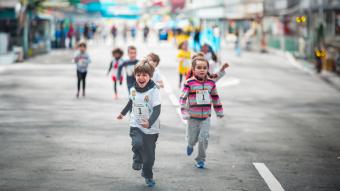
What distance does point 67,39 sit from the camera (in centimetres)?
5244

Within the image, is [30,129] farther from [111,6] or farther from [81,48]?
[111,6]

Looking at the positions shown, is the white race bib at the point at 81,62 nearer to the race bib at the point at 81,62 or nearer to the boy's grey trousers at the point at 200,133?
the race bib at the point at 81,62

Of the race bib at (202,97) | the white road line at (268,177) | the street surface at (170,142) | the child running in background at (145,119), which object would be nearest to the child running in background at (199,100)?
the race bib at (202,97)

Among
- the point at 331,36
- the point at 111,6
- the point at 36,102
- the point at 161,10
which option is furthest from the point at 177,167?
the point at 161,10

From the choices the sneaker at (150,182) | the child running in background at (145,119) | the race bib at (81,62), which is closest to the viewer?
the child running in background at (145,119)

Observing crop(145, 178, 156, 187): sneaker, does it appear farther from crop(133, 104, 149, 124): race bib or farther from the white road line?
the white road line

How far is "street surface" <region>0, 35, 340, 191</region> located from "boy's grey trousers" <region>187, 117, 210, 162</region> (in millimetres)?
255

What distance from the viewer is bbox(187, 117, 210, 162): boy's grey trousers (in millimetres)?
8789

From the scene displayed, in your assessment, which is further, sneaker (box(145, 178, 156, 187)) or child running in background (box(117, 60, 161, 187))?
sneaker (box(145, 178, 156, 187))

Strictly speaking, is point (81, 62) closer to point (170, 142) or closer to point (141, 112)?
point (170, 142)

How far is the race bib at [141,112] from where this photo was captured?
24.8 ft

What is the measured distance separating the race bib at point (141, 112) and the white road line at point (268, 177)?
1689 millimetres

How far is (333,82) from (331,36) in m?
10.4

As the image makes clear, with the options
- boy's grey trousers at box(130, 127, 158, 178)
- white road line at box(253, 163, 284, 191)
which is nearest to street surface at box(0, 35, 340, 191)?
white road line at box(253, 163, 284, 191)
